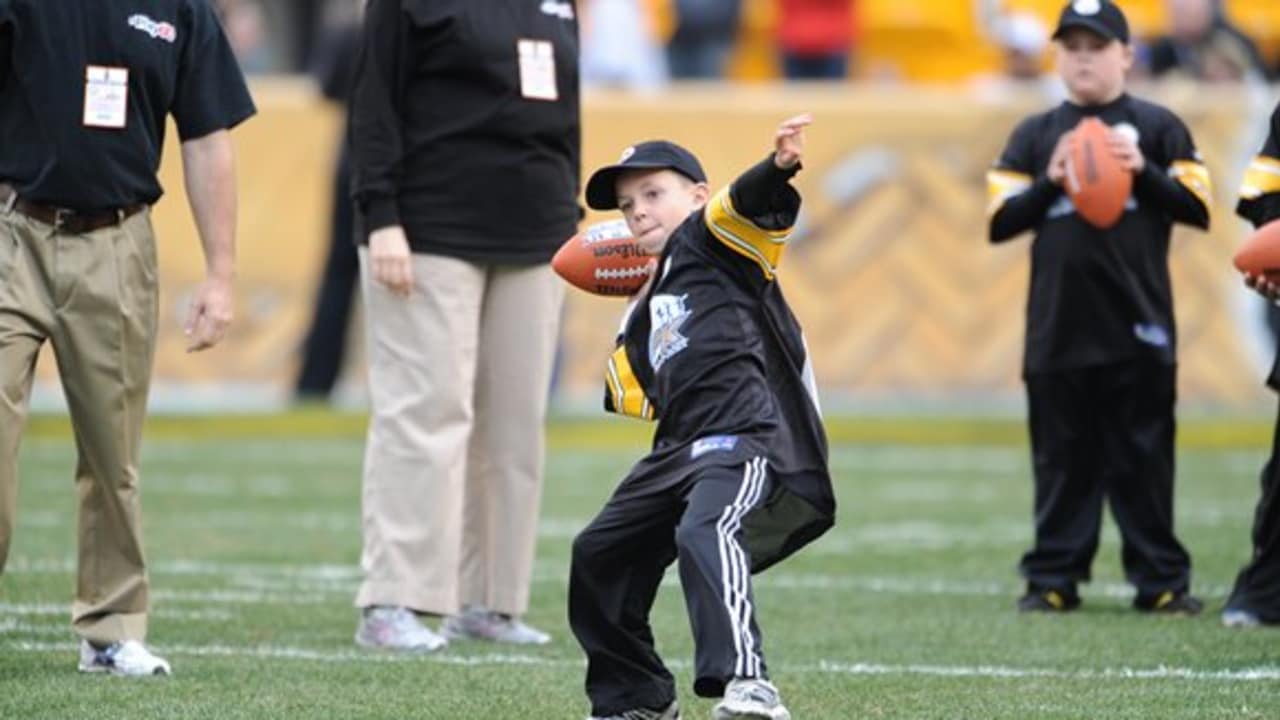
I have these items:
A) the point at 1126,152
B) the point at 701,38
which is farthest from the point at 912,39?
the point at 1126,152

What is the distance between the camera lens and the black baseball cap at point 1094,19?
362 inches

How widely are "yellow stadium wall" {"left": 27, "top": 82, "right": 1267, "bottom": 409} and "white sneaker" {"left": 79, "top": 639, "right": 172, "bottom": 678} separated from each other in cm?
890

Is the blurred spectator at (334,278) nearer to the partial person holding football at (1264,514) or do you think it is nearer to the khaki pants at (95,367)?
the partial person holding football at (1264,514)

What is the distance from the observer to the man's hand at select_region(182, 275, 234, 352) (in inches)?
299

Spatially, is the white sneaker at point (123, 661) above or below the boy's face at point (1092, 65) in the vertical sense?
below

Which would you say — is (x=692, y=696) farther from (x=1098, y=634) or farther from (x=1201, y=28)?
(x=1201, y=28)

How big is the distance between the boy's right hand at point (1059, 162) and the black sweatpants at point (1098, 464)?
2.20 ft

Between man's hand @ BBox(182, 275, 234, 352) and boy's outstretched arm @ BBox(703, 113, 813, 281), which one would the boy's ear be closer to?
boy's outstretched arm @ BBox(703, 113, 813, 281)

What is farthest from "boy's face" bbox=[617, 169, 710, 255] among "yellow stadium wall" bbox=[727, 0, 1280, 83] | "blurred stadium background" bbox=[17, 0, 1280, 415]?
"yellow stadium wall" bbox=[727, 0, 1280, 83]

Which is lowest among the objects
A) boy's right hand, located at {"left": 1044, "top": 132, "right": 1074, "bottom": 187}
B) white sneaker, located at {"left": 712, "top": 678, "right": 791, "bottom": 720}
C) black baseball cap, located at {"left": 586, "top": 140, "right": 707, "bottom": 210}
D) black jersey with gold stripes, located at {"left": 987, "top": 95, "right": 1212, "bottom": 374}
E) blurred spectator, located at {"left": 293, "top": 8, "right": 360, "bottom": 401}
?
blurred spectator, located at {"left": 293, "top": 8, "right": 360, "bottom": 401}

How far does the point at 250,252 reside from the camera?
1698 cm

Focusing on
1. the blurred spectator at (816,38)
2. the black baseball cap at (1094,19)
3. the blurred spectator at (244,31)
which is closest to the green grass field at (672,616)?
the black baseball cap at (1094,19)

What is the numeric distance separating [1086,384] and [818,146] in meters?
7.41

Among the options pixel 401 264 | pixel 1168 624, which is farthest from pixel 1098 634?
pixel 401 264
